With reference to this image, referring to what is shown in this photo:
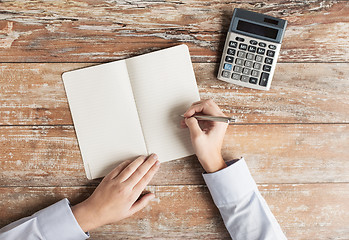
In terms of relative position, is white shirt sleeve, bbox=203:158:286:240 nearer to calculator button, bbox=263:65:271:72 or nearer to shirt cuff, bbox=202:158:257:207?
shirt cuff, bbox=202:158:257:207

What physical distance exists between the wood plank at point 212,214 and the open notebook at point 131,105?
11cm

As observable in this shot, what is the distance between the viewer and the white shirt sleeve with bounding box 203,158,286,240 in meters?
0.64

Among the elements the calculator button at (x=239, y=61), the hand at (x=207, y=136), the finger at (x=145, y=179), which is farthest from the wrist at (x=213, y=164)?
the calculator button at (x=239, y=61)

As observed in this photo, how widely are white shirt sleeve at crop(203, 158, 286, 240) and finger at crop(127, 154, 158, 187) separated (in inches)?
4.9

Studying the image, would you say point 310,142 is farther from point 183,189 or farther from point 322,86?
point 183,189

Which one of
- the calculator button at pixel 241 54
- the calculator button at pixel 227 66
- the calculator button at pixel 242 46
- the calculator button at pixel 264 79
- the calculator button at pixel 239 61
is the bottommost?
the calculator button at pixel 264 79

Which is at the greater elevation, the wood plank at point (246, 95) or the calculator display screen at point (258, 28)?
the calculator display screen at point (258, 28)

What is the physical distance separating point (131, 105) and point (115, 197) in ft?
0.67

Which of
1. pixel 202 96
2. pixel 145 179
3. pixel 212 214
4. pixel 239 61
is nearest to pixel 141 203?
pixel 145 179

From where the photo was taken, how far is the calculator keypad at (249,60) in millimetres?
654

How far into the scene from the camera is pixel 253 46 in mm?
656

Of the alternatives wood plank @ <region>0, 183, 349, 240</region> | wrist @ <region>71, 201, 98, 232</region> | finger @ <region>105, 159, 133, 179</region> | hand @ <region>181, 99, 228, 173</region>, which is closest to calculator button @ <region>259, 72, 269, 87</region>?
hand @ <region>181, 99, 228, 173</region>

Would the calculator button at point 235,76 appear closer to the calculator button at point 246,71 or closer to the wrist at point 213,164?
the calculator button at point 246,71

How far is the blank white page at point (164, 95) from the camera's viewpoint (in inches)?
26.2
